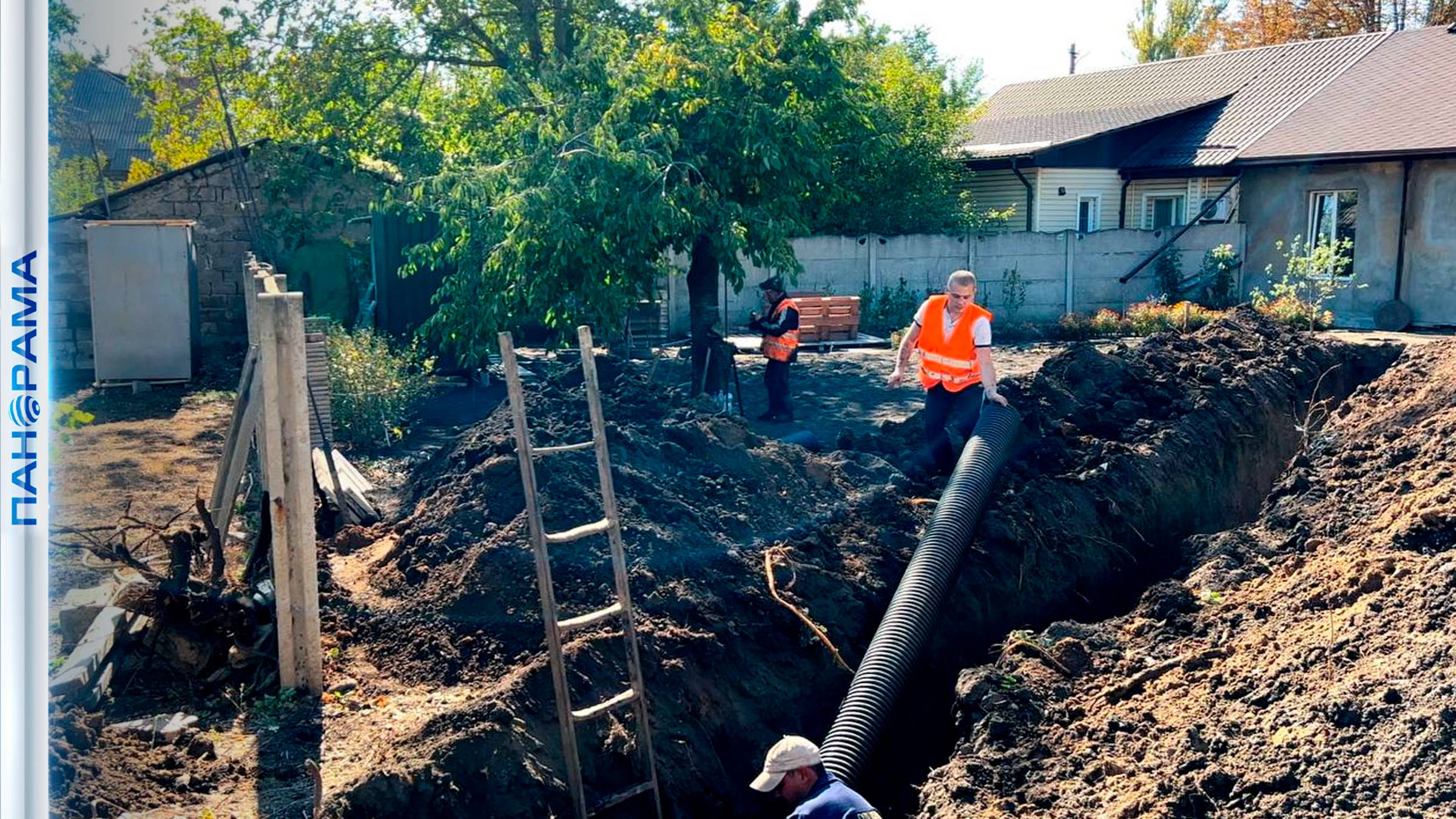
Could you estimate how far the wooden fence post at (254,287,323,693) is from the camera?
630 centimetres

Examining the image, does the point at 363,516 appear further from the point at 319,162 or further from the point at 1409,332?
the point at 1409,332

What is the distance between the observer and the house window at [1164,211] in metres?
26.3

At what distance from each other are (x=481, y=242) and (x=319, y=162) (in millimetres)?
7097

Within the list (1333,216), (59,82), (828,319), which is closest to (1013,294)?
(828,319)

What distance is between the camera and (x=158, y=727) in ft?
19.2

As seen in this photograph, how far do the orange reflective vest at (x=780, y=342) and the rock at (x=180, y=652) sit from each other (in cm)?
708

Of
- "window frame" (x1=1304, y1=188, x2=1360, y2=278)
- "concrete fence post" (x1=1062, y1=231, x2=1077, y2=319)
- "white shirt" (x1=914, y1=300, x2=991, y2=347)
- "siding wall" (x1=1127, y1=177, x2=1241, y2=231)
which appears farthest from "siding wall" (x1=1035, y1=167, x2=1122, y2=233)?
"white shirt" (x1=914, y1=300, x2=991, y2=347)

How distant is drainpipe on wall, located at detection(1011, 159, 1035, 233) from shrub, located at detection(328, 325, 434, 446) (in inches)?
638

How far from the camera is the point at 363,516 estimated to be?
375 inches

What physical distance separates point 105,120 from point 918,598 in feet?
40.5

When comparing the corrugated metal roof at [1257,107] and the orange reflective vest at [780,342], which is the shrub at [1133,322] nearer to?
the corrugated metal roof at [1257,107]

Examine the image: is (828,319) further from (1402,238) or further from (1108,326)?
(1402,238)

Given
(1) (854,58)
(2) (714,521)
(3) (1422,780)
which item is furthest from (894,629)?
(1) (854,58)

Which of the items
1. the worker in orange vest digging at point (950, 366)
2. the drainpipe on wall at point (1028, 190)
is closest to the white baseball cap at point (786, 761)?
the worker in orange vest digging at point (950, 366)
